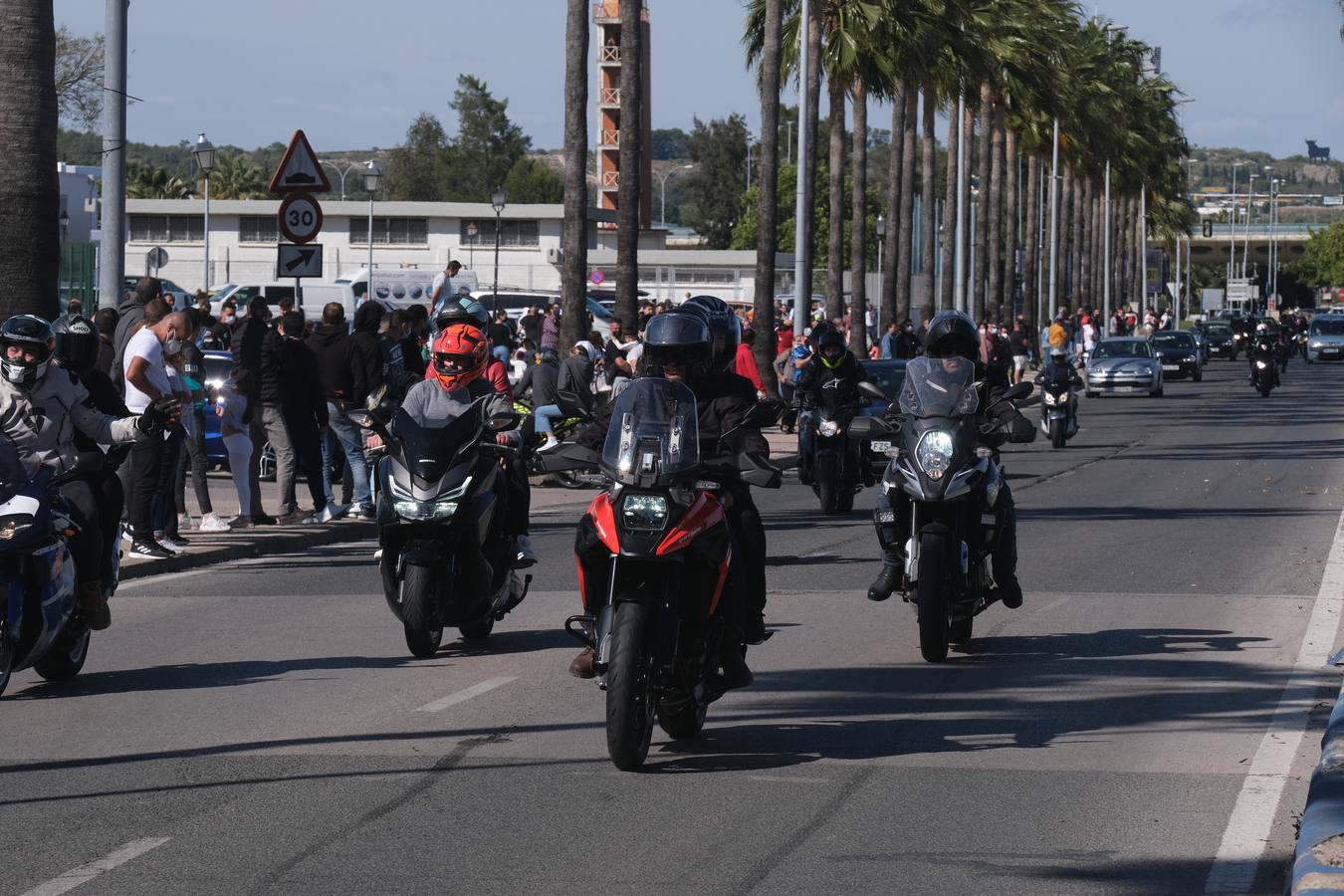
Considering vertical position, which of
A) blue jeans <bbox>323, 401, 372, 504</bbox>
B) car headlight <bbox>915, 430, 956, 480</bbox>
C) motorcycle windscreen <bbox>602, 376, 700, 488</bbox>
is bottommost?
blue jeans <bbox>323, 401, 372, 504</bbox>

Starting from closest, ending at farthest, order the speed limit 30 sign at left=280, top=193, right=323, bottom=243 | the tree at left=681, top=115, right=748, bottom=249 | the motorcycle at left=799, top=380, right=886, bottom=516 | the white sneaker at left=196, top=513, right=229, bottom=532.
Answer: the white sneaker at left=196, top=513, right=229, bottom=532 → the speed limit 30 sign at left=280, top=193, right=323, bottom=243 → the motorcycle at left=799, top=380, right=886, bottom=516 → the tree at left=681, top=115, right=748, bottom=249

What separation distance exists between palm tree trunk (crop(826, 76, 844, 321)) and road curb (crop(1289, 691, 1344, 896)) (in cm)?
3757

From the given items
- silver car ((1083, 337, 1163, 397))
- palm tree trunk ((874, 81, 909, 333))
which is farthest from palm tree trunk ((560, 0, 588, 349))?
silver car ((1083, 337, 1163, 397))

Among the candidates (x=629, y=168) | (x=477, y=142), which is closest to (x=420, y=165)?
(x=477, y=142)

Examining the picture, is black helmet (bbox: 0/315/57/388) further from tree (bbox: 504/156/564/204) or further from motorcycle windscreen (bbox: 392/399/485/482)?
tree (bbox: 504/156/564/204)

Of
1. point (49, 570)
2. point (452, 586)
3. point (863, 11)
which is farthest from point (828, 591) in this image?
point (863, 11)

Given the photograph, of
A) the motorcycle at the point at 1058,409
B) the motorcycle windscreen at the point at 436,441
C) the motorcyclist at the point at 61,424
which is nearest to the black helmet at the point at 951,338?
the motorcycle windscreen at the point at 436,441

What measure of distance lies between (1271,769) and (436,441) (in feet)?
14.9

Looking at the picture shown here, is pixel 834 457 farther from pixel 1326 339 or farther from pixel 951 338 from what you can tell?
pixel 1326 339

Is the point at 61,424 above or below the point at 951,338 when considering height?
below

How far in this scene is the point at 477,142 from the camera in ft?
444

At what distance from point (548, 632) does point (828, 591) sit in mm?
2551

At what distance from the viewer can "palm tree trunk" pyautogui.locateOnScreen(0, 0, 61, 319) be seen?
14602mm

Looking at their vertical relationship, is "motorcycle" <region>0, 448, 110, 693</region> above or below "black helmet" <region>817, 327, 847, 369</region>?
below
